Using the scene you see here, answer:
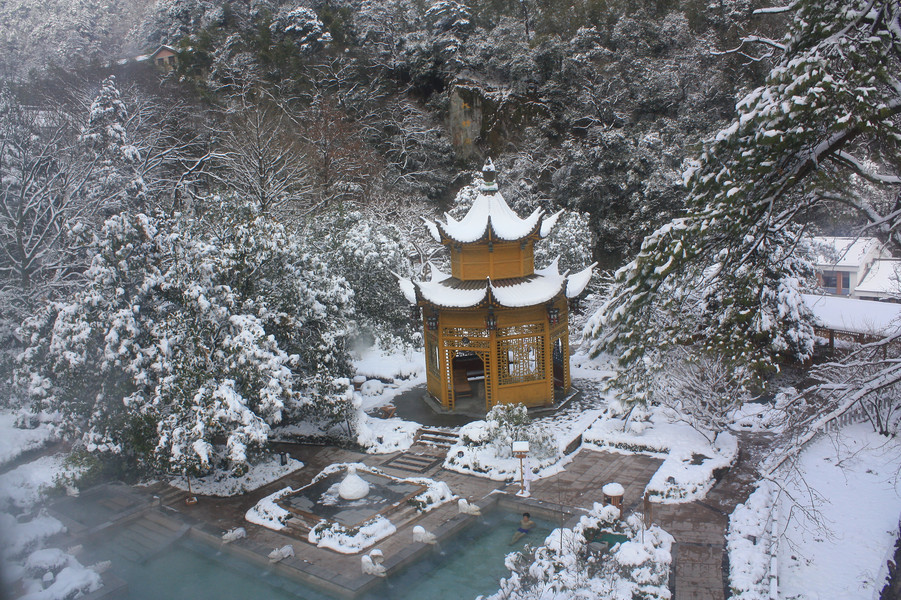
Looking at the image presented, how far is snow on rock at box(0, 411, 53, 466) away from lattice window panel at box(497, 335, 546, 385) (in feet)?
35.0

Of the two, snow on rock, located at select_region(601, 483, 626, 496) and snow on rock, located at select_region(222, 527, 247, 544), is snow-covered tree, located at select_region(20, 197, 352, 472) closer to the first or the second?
snow on rock, located at select_region(222, 527, 247, 544)

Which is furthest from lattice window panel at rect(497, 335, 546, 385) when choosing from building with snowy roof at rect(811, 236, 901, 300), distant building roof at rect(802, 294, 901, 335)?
building with snowy roof at rect(811, 236, 901, 300)

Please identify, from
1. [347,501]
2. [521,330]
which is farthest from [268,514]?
[521,330]

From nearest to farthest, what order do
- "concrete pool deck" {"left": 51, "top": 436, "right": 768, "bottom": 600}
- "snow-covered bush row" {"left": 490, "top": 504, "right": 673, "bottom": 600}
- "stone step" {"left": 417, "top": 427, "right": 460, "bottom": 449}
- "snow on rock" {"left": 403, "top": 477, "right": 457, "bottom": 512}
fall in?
1. "snow-covered bush row" {"left": 490, "top": 504, "right": 673, "bottom": 600}
2. "concrete pool deck" {"left": 51, "top": 436, "right": 768, "bottom": 600}
3. "snow on rock" {"left": 403, "top": 477, "right": 457, "bottom": 512}
4. "stone step" {"left": 417, "top": 427, "right": 460, "bottom": 449}

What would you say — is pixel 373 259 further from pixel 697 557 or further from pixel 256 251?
pixel 697 557

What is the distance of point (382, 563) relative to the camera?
337 inches

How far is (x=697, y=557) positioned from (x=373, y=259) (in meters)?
13.4

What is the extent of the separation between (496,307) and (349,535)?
6606 millimetres

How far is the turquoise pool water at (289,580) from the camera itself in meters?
8.27

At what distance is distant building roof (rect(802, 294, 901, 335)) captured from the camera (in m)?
15.8

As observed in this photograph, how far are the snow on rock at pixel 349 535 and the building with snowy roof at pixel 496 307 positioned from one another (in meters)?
5.41

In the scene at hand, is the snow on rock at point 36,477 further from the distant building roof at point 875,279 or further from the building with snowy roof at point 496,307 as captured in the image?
the distant building roof at point 875,279

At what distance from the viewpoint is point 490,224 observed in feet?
47.4

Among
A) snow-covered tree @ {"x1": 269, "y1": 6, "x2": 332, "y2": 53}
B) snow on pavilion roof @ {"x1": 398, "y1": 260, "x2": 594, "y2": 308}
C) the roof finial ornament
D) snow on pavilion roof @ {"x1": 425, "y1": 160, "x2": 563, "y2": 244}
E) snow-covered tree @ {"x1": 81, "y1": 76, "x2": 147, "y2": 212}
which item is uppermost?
snow-covered tree @ {"x1": 269, "y1": 6, "x2": 332, "y2": 53}
